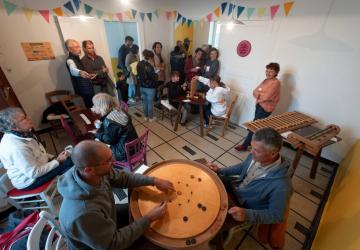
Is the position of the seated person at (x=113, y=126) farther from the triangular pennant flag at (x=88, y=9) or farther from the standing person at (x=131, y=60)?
the standing person at (x=131, y=60)

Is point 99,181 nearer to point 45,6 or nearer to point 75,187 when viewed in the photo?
point 75,187

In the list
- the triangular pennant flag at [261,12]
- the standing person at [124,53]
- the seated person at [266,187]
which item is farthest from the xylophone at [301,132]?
the standing person at [124,53]

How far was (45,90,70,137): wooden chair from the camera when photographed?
318cm

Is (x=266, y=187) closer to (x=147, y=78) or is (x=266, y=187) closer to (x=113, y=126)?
(x=113, y=126)

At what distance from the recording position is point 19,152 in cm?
148

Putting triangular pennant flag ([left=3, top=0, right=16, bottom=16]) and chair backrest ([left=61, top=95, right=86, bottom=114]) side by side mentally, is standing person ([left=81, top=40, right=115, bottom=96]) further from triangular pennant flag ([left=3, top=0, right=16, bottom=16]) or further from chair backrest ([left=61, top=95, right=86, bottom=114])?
triangular pennant flag ([left=3, top=0, right=16, bottom=16])

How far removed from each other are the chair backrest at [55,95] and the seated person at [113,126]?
2.03 meters

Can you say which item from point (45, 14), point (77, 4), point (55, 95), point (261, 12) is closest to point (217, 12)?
point (261, 12)

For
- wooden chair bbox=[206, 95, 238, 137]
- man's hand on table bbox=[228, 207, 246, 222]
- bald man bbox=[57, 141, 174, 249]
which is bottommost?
wooden chair bbox=[206, 95, 238, 137]

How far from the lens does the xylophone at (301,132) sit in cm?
Answer: 220

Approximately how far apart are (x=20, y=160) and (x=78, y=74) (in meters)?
2.00

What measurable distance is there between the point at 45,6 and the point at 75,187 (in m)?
3.61

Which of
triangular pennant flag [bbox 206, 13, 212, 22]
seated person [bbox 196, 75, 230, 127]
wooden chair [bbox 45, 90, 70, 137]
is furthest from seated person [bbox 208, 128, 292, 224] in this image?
triangular pennant flag [bbox 206, 13, 212, 22]

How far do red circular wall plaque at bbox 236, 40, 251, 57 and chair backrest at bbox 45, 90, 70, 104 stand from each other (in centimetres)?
365
